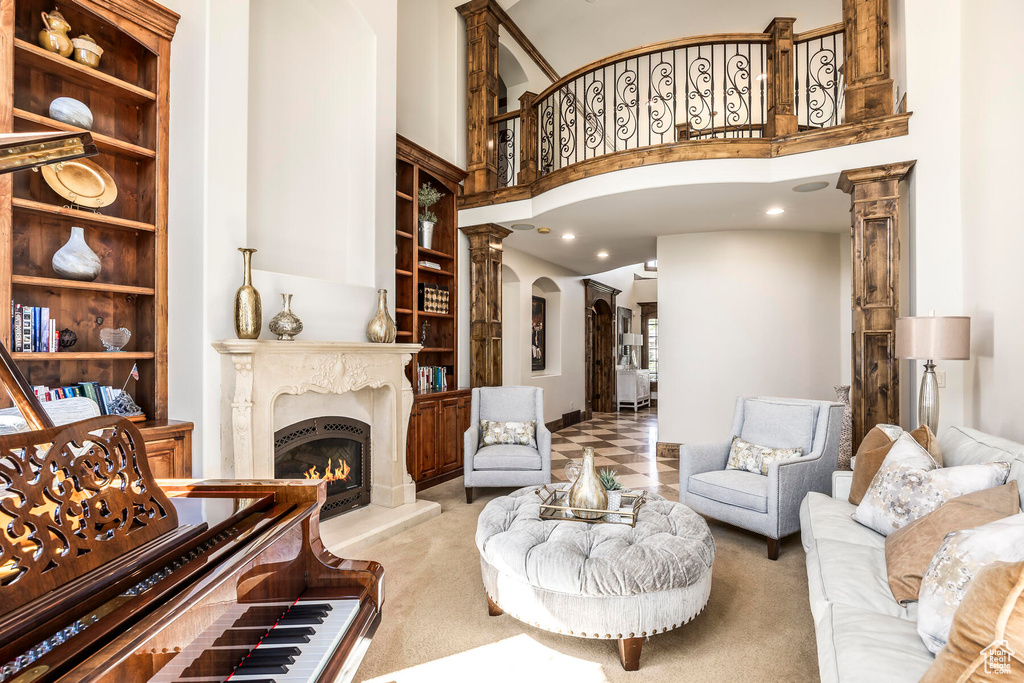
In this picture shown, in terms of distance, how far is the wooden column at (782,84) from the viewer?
3900 millimetres

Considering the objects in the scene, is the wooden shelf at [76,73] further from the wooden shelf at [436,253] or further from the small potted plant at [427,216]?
the wooden shelf at [436,253]

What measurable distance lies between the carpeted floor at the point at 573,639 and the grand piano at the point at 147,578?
33.1 inches

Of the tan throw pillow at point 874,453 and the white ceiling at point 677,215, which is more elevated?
the white ceiling at point 677,215

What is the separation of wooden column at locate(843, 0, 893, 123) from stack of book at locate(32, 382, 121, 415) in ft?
16.4

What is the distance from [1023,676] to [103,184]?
3.73 meters

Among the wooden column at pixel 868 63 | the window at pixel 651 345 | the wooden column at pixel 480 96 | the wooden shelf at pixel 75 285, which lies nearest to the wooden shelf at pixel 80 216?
the wooden shelf at pixel 75 285

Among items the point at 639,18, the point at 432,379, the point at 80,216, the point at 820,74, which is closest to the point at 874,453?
the point at 432,379

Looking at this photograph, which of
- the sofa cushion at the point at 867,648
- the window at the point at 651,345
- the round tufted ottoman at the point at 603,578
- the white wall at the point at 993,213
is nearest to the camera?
the sofa cushion at the point at 867,648

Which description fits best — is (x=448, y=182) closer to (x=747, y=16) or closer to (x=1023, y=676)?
(x=747, y=16)

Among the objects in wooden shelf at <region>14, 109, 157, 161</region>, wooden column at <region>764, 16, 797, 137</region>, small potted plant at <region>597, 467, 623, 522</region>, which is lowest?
small potted plant at <region>597, 467, 623, 522</region>

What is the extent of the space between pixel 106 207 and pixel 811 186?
4713mm

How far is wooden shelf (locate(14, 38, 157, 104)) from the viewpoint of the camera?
91.7 inches

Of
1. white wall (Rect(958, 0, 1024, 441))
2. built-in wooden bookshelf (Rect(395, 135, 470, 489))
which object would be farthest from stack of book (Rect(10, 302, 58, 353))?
white wall (Rect(958, 0, 1024, 441))

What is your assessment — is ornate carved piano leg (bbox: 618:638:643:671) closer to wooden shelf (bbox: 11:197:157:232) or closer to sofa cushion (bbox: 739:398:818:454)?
sofa cushion (bbox: 739:398:818:454)
